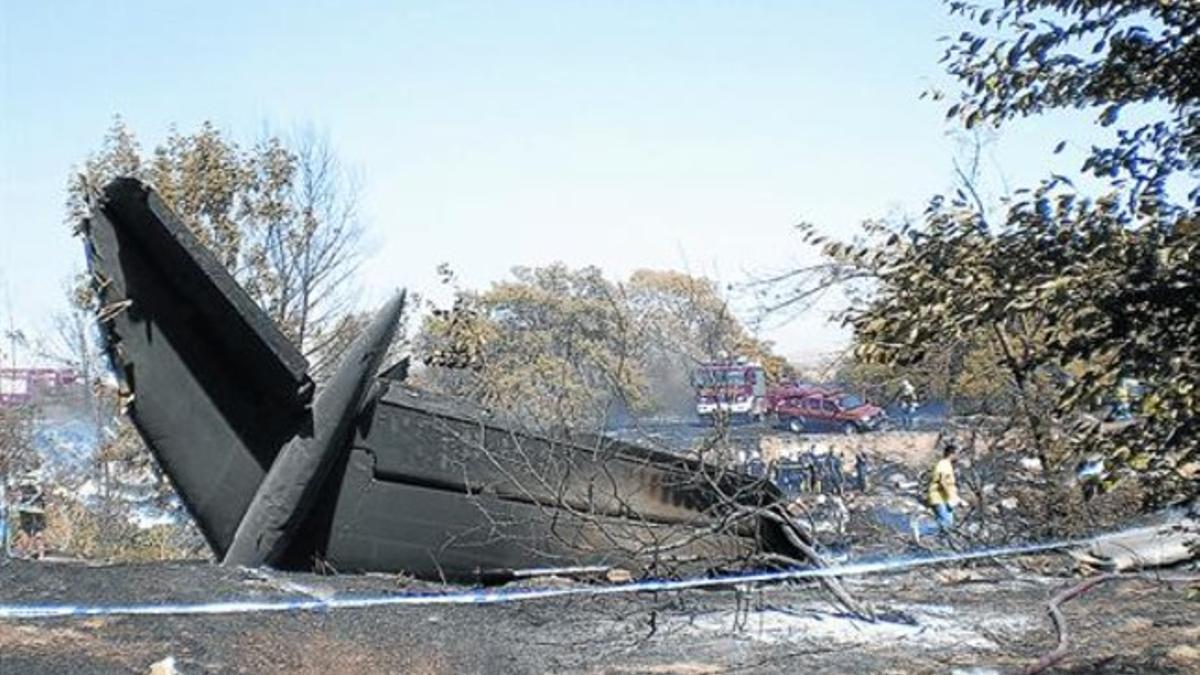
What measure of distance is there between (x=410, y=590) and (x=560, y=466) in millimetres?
1345

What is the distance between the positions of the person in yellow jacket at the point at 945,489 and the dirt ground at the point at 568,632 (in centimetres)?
267

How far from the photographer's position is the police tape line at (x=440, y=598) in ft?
16.5

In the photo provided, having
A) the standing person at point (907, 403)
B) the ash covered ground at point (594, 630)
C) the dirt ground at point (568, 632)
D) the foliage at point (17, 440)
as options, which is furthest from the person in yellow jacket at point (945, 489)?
the foliage at point (17, 440)

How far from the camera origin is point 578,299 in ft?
82.2

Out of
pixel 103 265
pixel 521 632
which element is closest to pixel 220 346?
pixel 103 265

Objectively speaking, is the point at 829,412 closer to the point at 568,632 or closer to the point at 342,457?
the point at 568,632

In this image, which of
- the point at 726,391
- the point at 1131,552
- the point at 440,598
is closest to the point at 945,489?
the point at 1131,552

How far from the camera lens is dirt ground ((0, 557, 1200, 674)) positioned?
4.66 m

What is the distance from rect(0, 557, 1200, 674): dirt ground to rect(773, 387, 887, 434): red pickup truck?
715 cm

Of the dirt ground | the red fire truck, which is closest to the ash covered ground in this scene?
the dirt ground

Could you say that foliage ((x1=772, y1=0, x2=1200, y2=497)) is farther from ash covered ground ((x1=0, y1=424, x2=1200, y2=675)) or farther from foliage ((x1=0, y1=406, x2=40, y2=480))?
foliage ((x1=0, y1=406, x2=40, y2=480))

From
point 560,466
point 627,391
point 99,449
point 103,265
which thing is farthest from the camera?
point 99,449

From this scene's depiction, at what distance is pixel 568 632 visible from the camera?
617 cm

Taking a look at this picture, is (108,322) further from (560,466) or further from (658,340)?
(658,340)
